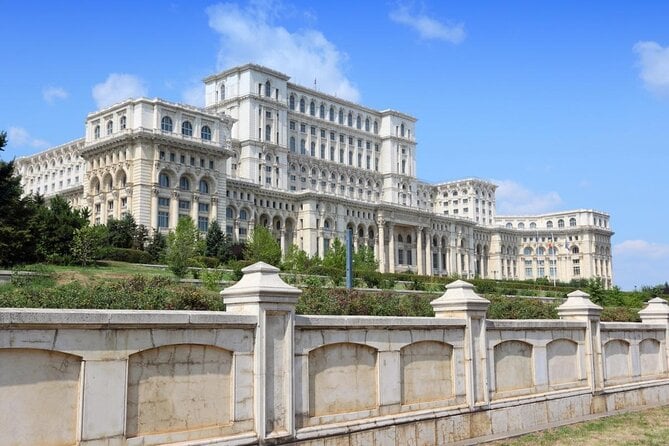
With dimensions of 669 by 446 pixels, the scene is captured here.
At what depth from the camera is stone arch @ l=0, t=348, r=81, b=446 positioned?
7664mm

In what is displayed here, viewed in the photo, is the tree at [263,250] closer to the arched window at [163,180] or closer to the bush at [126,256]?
the bush at [126,256]

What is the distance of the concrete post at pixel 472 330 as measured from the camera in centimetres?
1305

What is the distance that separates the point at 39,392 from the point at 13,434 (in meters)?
0.50

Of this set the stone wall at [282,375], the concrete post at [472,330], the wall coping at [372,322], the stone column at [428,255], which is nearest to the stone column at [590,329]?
the stone wall at [282,375]

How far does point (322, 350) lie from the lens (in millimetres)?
10789

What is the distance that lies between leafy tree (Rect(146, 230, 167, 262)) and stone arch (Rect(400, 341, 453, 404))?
4805 centimetres

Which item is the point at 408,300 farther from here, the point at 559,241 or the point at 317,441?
the point at 559,241

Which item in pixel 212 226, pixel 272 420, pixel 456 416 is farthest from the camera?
pixel 212 226

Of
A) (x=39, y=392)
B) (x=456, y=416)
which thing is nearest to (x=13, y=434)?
(x=39, y=392)

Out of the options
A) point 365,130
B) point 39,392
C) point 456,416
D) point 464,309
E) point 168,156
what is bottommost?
point 456,416

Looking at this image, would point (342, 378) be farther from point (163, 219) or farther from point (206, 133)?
point (206, 133)

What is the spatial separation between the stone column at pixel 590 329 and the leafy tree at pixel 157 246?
46208 millimetres

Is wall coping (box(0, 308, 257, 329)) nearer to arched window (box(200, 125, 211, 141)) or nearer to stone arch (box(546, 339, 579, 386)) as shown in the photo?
stone arch (box(546, 339, 579, 386))

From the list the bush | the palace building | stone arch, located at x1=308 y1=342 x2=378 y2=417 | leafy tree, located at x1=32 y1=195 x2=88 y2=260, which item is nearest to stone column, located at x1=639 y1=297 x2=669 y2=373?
stone arch, located at x1=308 y1=342 x2=378 y2=417
